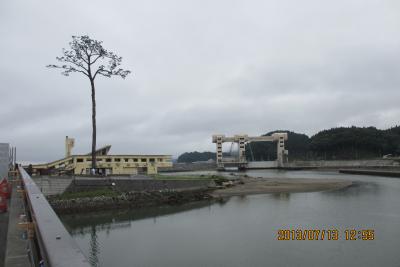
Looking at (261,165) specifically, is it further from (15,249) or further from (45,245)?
(45,245)

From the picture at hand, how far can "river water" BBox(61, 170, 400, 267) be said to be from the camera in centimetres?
1323

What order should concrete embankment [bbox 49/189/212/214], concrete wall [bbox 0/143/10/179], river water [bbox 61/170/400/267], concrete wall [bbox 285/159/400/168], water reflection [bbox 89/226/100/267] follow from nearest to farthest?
concrete wall [bbox 0/143/10/179] → river water [bbox 61/170/400/267] → water reflection [bbox 89/226/100/267] → concrete embankment [bbox 49/189/212/214] → concrete wall [bbox 285/159/400/168]

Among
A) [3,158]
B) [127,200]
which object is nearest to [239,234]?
[3,158]

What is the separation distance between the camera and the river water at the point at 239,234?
13234mm

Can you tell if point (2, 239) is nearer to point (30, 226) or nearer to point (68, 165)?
point (30, 226)

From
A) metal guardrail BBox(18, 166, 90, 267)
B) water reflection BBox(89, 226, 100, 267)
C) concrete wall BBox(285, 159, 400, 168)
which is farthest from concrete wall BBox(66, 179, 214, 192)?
concrete wall BBox(285, 159, 400, 168)

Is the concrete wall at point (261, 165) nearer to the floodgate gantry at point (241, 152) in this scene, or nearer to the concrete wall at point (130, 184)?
the floodgate gantry at point (241, 152)

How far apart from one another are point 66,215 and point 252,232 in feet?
38.1

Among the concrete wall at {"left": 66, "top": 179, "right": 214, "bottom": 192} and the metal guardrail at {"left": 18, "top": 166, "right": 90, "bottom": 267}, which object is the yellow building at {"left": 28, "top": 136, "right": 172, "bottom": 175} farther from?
the metal guardrail at {"left": 18, "top": 166, "right": 90, "bottom": 267}

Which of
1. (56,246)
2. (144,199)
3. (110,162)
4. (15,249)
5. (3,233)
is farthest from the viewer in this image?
(110,162)

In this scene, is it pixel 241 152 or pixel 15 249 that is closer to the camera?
pixel 15 249

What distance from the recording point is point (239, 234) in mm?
17203

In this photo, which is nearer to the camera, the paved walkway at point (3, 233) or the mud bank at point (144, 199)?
the paved walkway at point (3, 233)

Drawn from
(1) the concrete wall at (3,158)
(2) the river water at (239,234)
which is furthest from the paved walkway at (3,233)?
(1) the concrete wall at (3,158)
